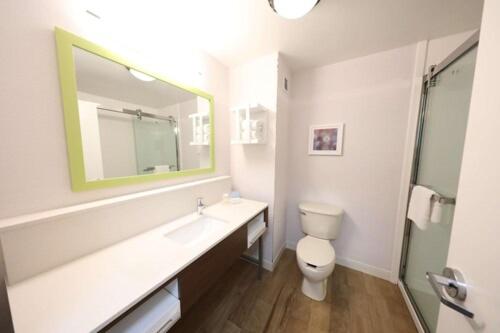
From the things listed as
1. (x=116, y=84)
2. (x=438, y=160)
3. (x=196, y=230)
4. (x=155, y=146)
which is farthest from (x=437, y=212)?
(x=116, y=84)

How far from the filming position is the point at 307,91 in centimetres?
192

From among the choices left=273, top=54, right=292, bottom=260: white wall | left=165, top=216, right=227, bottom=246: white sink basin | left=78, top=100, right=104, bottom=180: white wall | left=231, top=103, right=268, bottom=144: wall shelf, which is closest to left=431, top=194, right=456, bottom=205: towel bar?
left=273, top=54, right=292, bottom=260: white wall

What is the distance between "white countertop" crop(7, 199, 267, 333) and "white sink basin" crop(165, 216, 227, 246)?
6.2 inches

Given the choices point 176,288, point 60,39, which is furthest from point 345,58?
point 176,288

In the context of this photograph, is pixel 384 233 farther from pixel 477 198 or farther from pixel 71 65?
pixel 71 65

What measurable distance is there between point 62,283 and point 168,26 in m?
1.66

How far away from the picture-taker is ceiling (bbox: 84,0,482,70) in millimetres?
1073

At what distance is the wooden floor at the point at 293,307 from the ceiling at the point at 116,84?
1678 mm

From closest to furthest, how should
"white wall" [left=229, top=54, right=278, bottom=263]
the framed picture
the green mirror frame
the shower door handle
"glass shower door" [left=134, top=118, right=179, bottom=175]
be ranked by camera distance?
1. the shower door handle
2. the green mirror frame
3. "glass shower door" [left=134, top=118, right=179, bottom=175]
4. "white wall" [left=229, top=54, right=278, bottom=263]
5. the framed picture

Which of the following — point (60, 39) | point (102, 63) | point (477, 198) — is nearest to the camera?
point (477, 198)

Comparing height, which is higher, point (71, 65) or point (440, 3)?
point (440, 3)

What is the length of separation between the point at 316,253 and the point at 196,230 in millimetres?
1066

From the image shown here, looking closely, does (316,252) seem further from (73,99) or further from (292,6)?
(73,99)

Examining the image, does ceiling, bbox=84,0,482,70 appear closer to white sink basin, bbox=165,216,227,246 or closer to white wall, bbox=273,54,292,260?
white wall, bbox=273,54,292,260
